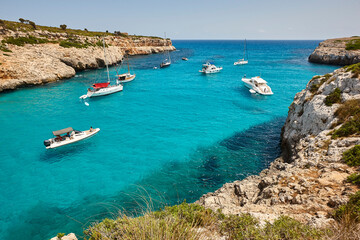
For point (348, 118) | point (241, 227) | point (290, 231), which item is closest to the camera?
point (290, 231)

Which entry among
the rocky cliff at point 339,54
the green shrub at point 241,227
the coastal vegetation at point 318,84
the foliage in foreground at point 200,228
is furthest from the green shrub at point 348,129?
the rocky cliff at point 339,54

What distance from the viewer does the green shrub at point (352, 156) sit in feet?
31.5

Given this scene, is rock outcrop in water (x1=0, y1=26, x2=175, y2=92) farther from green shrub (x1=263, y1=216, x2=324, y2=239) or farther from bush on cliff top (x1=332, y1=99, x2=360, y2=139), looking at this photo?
bush on cliff top (x1=332, y1=99, x2=360, y2=139)

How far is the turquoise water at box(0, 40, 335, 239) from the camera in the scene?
14.0m

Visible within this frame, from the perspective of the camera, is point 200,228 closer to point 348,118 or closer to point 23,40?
point 348,118

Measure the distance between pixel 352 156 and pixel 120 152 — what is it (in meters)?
19.2

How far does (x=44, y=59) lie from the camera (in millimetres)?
49594

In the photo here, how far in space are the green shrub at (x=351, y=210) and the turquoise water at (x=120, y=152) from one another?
790 cm

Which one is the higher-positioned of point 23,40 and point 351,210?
point 23,40

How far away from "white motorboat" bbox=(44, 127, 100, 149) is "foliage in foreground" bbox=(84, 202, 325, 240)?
59.1 feet

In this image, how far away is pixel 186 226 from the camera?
6.51 meters

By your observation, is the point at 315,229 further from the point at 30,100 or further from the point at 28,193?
the point at 30,100

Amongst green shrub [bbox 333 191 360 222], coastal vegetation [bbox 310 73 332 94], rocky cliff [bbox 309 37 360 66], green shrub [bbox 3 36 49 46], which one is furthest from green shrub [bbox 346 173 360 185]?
rocky cliff [bbox 309 37 360 66]

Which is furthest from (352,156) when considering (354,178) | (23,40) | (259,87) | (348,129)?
(23,40)
